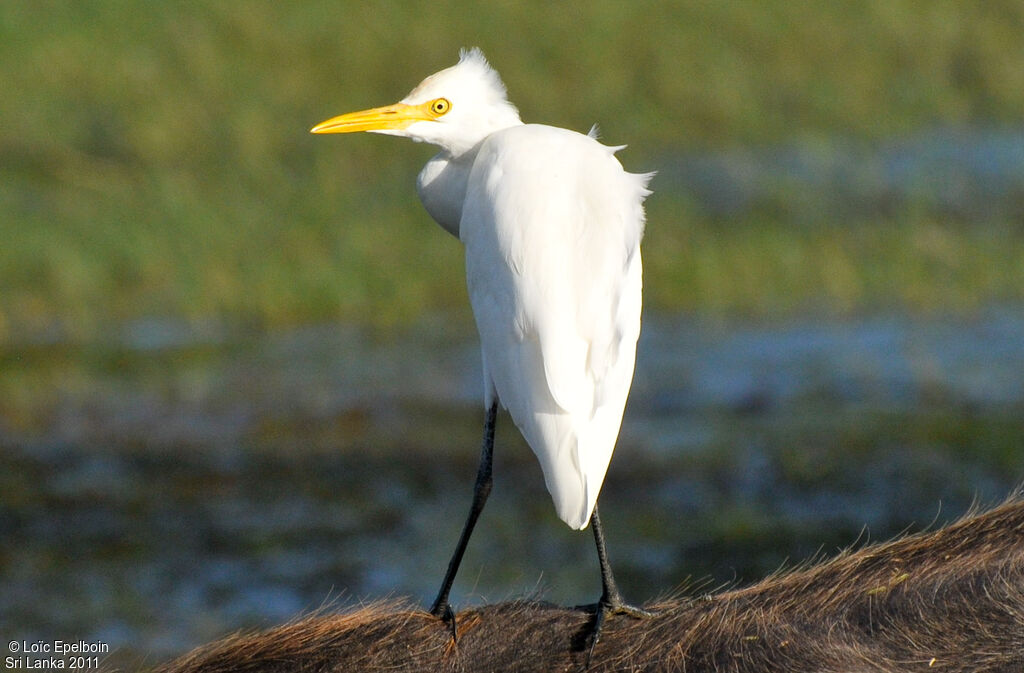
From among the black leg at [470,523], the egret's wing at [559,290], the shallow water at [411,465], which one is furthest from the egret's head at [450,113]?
the shallow water at [411,465]

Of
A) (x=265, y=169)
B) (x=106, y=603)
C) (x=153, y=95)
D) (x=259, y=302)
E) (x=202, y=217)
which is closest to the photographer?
(x=106, y=603)

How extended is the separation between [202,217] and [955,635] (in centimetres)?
1136

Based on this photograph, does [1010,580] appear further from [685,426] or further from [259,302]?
[259,302]

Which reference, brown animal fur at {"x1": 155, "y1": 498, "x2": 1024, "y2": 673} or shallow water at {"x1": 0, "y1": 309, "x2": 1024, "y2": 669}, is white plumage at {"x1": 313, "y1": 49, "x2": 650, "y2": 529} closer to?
brown animal fur at {"x1": 155, "y1": 498, "x2": 1024, "y2": 673}

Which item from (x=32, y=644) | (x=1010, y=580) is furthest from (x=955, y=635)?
(x=32, y=644)

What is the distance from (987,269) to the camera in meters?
13.4

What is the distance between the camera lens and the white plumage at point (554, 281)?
417cm

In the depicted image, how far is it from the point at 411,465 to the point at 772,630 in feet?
20.5

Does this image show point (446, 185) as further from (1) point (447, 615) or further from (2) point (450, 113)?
(1) point (447, 615)

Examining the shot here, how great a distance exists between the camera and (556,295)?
4.38 meters

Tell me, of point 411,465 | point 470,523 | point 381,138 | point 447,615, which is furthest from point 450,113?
point 381,138

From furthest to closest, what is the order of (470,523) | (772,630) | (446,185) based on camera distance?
(446,185) → (470,523) → (772,630)

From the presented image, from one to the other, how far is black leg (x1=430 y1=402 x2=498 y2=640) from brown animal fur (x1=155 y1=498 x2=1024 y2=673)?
56 mm

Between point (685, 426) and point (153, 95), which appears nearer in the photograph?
point (685, 426)
